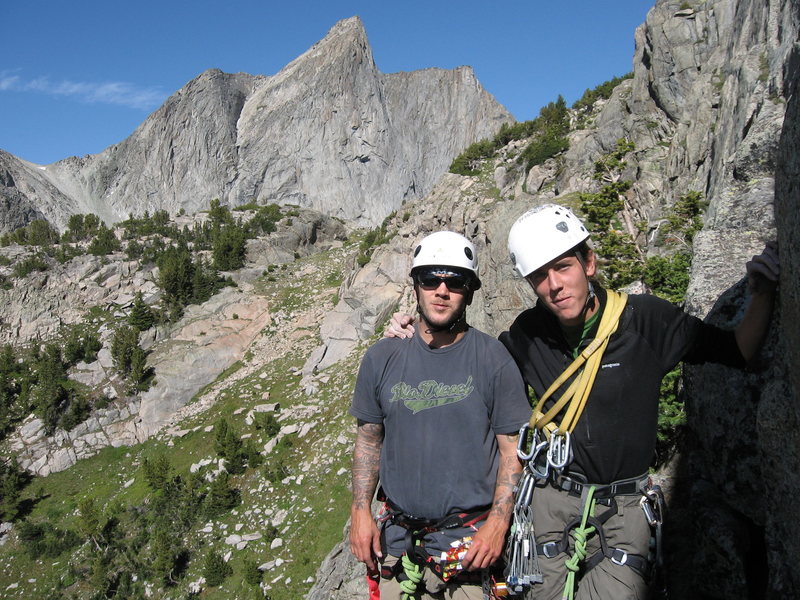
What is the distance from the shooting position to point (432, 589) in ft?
11.7

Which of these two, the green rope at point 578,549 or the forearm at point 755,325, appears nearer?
the forearm at point 755,325

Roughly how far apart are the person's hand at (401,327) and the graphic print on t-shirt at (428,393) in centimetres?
43

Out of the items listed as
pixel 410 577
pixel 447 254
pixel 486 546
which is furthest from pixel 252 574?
pixel 447 254

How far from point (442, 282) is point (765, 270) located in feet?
6.77

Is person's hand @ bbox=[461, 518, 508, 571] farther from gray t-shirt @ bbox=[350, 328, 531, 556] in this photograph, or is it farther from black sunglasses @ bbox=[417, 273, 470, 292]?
black sunglasses @ bbox=[417, 273, 470, 292]

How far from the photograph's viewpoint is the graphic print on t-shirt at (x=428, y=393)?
343 cm

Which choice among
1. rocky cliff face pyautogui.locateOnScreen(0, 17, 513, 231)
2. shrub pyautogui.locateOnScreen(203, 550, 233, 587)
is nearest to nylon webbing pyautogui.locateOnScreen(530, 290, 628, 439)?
shrub pyautogui.locateOnScreen(203, 550, 233, 587)

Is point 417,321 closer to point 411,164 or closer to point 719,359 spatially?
point 719,359

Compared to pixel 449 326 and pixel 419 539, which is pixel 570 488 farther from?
pixel 449 326

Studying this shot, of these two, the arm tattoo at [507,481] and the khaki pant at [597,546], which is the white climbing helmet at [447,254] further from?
the khaki pant at [597,546]

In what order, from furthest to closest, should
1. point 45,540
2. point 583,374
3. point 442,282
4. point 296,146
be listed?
point 296,146 → point 45,540 → point 442,282 → point 583,374

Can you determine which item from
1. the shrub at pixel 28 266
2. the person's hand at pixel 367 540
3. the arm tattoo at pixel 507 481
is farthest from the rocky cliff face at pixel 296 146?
the arm tattoo at pixel 507 481

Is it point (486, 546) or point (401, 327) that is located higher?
point (401, 327)

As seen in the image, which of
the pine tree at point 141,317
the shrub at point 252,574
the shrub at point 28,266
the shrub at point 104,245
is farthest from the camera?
the shrub at point 104,245
